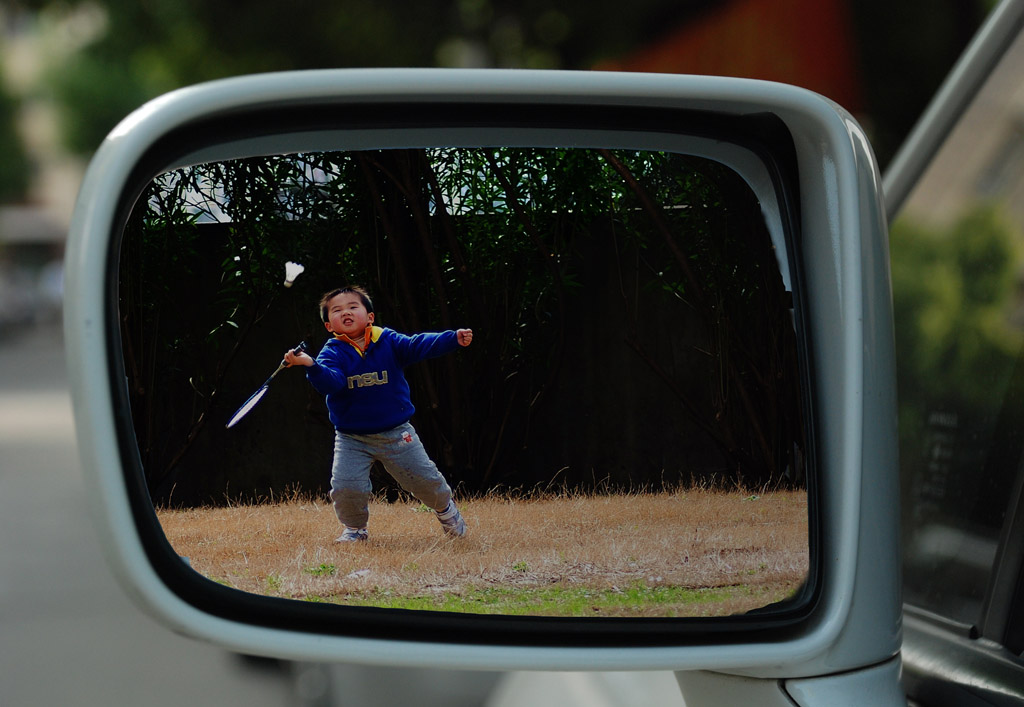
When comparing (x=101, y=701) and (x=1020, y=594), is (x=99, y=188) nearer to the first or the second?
(x=1020, y=594)

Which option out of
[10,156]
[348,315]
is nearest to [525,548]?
[348,315]

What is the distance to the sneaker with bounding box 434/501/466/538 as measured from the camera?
94 cm

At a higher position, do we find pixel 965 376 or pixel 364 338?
pixel 364 338

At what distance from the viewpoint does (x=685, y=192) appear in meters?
1.01

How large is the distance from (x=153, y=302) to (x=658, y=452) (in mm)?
516

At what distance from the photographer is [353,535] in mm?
920

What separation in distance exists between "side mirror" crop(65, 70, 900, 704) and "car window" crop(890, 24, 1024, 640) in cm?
66

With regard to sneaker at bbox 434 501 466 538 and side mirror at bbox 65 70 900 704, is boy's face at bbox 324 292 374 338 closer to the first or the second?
side mirror at bbox 65 70 900 704

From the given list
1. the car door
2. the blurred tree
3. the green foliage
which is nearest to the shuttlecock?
the car door

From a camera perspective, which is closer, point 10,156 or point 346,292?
point 346,292

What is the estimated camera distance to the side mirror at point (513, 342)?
3.05ft

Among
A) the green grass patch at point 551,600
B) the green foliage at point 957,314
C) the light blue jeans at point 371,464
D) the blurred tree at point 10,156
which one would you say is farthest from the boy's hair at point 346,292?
the blurred tree at point 10,156

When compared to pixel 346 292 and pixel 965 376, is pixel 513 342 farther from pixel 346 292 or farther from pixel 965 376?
pixel 965 376

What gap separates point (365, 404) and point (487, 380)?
0.12 m
